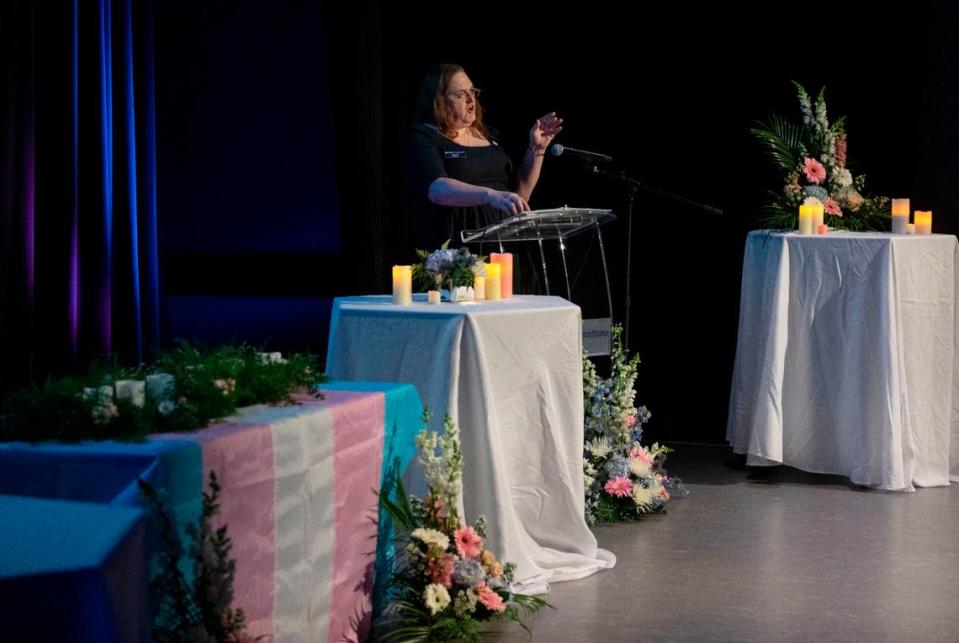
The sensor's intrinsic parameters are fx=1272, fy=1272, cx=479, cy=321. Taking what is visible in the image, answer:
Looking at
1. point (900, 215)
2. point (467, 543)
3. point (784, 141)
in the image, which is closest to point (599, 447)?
point (467, 543)

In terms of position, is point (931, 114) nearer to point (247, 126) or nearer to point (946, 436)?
point (946, 436)

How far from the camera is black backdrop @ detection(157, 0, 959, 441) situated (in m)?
6.39

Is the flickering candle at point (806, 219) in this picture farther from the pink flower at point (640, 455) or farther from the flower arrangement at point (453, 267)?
the flower arrangement at point (453, 267)

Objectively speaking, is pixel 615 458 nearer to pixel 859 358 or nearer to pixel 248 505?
pixel 859 358

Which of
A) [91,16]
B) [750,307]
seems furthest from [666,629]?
[91,16]

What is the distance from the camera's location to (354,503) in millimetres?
3156

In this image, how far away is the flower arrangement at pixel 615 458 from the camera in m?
4.96

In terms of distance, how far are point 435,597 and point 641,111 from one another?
3.89 meters

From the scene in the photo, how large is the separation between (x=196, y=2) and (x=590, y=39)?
7.72 feet

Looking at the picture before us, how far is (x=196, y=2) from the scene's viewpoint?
24.1 feet

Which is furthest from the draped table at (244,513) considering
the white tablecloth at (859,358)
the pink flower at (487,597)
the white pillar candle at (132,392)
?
the white tablecloth at (859,358)

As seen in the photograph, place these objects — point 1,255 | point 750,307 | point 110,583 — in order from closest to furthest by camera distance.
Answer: point 110,583
point 1,255
point 750,307

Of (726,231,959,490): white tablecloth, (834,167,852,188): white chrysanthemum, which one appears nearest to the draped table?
(726,231,959,490): white tablecloth

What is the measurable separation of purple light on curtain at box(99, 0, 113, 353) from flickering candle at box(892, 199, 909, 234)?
3.74m
